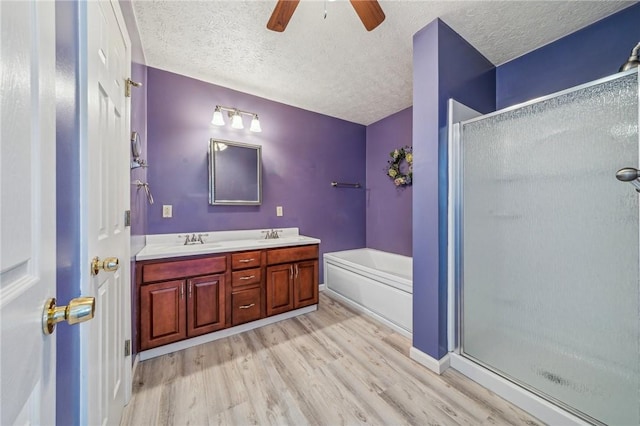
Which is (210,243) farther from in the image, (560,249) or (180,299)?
(560,249)

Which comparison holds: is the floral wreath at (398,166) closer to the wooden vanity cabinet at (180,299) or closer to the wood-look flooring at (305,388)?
→ the wood-look flooring at (305,388)

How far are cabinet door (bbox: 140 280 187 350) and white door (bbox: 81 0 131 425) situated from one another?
15.5 inches

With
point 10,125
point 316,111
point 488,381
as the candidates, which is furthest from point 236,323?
point 316,111

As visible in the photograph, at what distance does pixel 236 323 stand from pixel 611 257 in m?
2.47

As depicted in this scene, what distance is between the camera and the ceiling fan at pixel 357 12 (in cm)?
134

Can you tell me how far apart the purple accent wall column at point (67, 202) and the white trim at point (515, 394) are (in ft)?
6.59

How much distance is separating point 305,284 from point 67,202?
6.75 feet

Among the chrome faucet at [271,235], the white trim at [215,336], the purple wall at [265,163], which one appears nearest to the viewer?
the white trim at [215,336]

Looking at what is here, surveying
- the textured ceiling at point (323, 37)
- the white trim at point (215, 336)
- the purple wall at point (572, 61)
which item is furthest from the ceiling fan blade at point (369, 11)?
the white trim at point (215, 336)

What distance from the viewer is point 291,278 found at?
2404mm

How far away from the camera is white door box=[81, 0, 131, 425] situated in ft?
2.56

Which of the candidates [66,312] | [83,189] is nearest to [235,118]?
[83,189]

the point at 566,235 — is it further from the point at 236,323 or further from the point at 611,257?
the point at 236,323

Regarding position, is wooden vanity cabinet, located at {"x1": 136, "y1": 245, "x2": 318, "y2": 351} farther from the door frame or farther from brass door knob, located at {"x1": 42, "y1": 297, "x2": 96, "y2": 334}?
brass door knob, located at {"x1": 42, "y1": 297, "x2": 96, "y2": 334}
